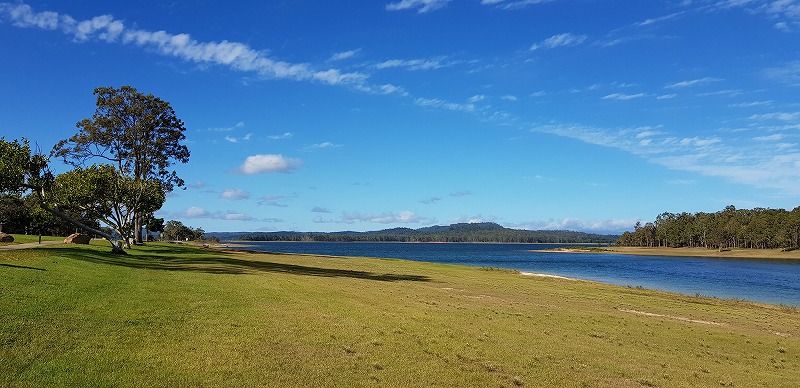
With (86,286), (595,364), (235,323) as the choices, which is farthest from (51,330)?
(595,364)

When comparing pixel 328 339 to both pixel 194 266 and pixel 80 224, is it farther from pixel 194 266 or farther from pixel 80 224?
pixel 80 224

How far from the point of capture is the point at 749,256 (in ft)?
558

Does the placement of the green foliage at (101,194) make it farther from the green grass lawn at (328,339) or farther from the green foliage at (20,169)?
the green grass lawn at (328,339)

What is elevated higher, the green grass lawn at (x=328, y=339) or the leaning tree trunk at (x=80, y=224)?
the leaning tree trunk at (x=80, y=224)

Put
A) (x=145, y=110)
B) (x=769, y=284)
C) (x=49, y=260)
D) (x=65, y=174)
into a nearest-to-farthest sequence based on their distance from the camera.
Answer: (x=49, y=260), (x=65, y=174), (x=145, y=110), (x=769, y=284)

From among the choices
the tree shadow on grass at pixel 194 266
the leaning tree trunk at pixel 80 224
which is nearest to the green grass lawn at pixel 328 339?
the tree shadow on grass at pixel 194 266

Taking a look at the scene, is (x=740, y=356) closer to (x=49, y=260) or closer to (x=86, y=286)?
(x=86, y=286)

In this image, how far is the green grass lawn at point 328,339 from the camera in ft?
40.7

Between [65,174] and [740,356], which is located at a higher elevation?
[65,174]

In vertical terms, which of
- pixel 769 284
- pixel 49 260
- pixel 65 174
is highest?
pixel 65 174

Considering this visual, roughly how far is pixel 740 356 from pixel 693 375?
5.87 m

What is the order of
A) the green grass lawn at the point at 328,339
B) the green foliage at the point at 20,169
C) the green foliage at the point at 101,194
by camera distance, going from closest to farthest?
the green grass lawn at the point at 328,339 → the green foliage at the point at 20,169 → the green foliage at the point at 101,194

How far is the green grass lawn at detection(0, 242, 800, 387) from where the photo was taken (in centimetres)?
1239

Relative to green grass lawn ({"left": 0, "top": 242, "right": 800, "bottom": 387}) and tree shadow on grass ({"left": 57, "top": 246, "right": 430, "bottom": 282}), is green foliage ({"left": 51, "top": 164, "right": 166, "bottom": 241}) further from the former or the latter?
green grass lawn ({"left": 0, "top": 242, "right": 800, "bottom": 387})
